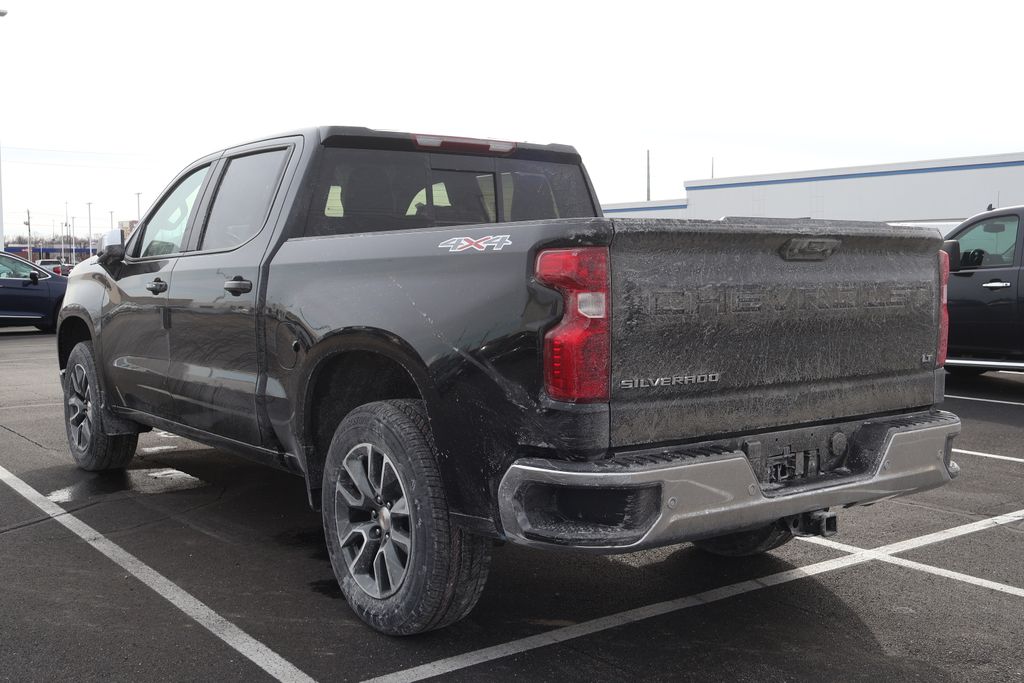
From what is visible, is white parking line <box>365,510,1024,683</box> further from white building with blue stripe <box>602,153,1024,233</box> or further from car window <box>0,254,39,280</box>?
white building with blue stripe <box>602,153,1024,233</box>

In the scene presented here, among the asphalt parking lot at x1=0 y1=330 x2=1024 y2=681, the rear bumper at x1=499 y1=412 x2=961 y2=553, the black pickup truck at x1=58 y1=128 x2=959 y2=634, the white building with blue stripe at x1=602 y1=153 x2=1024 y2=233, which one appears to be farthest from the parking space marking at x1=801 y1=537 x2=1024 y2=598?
the white building with blue stripe at x1=602 y1=153 x2=1024 y2=233

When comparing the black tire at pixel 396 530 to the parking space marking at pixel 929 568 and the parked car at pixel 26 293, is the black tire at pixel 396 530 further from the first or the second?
the parked car at pixel 26 293

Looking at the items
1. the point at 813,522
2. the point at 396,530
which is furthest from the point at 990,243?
the point at 396,530

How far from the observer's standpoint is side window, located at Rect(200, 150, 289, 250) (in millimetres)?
4980

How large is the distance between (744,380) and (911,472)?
85 centimetres

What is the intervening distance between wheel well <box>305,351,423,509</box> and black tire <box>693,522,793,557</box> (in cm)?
172

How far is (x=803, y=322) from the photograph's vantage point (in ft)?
12.4

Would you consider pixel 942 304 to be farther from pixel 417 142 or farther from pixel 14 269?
pixel 14 269

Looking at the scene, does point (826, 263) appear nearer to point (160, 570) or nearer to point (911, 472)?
point (911, 472)

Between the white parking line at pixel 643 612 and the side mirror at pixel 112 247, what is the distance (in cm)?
360

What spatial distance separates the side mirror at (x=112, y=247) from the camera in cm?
616

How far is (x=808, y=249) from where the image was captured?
3748mm

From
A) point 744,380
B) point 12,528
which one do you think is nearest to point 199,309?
point 12,528

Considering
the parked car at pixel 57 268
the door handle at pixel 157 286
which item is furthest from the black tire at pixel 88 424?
the parked car at pixel 57 268
